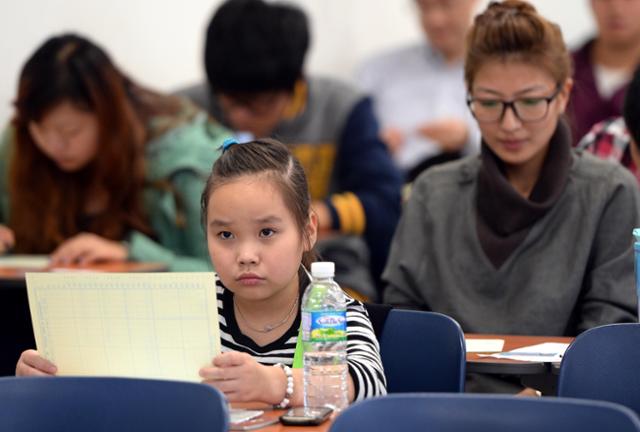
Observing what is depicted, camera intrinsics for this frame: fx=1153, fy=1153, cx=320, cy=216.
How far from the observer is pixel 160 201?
3961mm

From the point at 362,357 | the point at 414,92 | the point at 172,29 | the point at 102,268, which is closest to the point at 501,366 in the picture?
the point at 362,357

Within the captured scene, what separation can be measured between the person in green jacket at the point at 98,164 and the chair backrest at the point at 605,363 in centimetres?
189

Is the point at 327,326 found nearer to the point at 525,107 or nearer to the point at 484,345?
the point at 484,345

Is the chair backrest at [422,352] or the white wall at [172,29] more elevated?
the white wall at [172,29]

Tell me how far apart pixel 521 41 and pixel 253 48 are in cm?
159

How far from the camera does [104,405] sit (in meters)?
1.82

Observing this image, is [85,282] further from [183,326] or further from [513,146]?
[513,146]

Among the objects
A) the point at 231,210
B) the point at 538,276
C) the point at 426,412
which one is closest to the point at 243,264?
the point at 231,210

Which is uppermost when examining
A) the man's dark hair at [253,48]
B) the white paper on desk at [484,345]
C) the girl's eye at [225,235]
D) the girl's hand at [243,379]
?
the man's dark hair at [253,48]

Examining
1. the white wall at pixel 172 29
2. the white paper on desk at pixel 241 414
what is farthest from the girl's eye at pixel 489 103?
the white wall at pixel 172 29

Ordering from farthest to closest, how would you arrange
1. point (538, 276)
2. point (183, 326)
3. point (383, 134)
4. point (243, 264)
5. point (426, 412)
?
point (383, 134) < point (538, 276) < point (243, 264) < point (183, 326) < point (426, 412)

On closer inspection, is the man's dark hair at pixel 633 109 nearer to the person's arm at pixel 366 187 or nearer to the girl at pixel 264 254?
the girl at pixel 264 254

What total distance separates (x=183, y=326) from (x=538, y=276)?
50.7 inches

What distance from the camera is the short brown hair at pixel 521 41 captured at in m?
2.92
